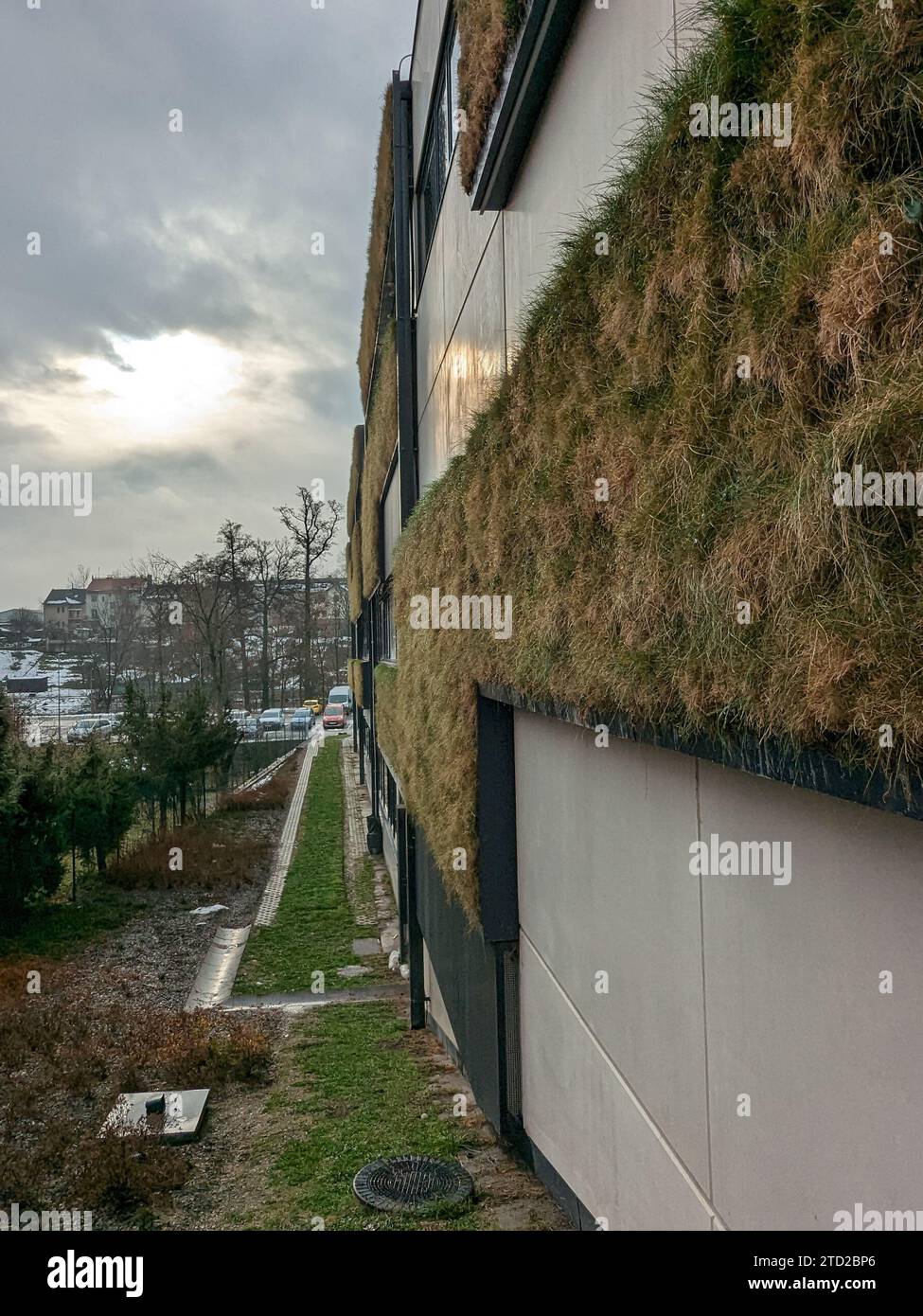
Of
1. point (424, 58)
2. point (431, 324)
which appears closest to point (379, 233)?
point (424, 58)

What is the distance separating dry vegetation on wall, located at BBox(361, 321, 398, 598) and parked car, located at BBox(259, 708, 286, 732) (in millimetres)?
22733

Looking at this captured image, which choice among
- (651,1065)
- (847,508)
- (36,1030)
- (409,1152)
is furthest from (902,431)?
(36,1030)

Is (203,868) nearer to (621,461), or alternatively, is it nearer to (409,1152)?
(409,1152)

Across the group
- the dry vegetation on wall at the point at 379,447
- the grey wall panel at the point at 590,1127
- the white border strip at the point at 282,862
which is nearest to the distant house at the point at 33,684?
the white border strip at the point at 282,862

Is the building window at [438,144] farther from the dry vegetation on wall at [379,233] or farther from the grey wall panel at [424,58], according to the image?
the dry vegetation on wall at [379,233]

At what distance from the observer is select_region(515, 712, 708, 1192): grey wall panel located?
3234 millimetres

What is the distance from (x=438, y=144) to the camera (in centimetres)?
1080

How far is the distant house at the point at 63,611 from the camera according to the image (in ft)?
117

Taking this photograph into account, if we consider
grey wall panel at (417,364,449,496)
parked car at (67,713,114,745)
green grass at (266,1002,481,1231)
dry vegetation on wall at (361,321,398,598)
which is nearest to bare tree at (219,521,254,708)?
parked car at (67,713,114,745)

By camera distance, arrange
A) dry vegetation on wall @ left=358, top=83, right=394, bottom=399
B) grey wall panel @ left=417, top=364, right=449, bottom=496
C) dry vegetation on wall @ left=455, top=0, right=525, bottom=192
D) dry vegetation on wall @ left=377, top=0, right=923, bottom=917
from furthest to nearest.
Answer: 1. dry vegetation on wall @ left=358, top=83, right=394, bottom=399
2. grey wall panel @ left=417, top=364, right=449, bottom=496
3. dry vegetation on wall @ left=455, top=0, right=525, bottom=192
4. dry vegetation on wall @ left=377, top=0, right=923, bottom=917

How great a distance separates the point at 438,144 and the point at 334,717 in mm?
49253

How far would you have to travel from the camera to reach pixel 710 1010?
3008mm

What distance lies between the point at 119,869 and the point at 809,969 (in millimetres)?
19975

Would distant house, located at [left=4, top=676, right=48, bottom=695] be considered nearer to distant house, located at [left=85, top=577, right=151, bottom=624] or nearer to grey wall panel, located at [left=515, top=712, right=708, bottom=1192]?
distant house, located at [left=85, top=577, right=151, bottom=624]
